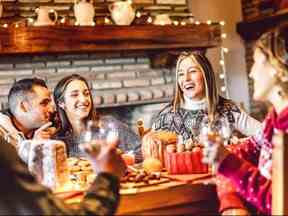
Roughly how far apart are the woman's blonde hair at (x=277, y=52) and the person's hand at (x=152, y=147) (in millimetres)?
587

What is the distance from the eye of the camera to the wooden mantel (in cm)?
353

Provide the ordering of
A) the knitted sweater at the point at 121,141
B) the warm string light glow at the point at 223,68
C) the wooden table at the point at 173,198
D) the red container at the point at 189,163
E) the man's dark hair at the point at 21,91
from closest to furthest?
the wooden table at the point at 173,198 < the red container at the point at 189,163 < the knitted sweater at the point at 121,141 < the man's dark hair at the point at 21,91 < the warm string light glow at the point at 223,68

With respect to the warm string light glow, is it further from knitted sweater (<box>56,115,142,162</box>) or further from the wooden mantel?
knitted sweater (<box>56,115,142,162</box>)

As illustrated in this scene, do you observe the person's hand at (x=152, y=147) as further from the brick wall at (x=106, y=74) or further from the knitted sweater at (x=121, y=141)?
the brick wall at (x=106, y=74)

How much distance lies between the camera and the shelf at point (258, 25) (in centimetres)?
441

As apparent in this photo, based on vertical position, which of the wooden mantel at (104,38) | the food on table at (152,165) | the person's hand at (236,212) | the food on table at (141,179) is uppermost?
the wooden mantel at (104,38)

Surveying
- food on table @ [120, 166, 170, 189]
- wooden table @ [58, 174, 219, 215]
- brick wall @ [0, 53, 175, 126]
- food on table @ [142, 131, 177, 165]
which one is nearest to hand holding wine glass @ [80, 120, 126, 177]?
wooden table @ [58, 174, 219, 215]

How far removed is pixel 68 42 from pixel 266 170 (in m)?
2.31

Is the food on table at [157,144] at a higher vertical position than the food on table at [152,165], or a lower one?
higher

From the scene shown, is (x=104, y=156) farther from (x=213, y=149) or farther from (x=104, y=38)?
(x=104, y=38)

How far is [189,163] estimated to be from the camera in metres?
1.87

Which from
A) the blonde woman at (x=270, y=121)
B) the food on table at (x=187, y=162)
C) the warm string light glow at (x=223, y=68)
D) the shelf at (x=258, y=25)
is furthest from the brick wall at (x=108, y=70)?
the blonde woman at (x=270, y=121)

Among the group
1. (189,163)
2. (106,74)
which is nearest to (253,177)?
(189,163)

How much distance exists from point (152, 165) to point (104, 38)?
2.01m
